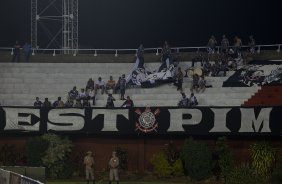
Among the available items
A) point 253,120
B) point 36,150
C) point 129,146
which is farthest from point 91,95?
point 253,120

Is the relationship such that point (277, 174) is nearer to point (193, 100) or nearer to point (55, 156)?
point (193, 100)

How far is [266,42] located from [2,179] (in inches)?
1072

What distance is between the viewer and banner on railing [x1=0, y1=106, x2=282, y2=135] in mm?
31391

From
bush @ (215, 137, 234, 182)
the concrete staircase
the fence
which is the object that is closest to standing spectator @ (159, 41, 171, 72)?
the concrete staircase

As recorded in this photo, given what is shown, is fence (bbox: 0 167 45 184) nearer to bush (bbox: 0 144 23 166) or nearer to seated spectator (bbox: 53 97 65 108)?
bush (bbox: 0 144 23 166)

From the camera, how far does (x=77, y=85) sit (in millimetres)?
38531

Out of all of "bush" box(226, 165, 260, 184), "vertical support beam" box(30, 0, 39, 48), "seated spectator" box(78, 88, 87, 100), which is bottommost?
"bush" box(226, 165, 260, 184)

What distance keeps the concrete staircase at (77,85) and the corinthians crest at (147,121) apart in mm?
2234

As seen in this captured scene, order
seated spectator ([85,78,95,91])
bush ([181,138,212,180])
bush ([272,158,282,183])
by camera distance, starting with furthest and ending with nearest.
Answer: seated spectator ([85,78,95,91]) < bush ([181,138,212,180]) < bush ([272,158,282,183])

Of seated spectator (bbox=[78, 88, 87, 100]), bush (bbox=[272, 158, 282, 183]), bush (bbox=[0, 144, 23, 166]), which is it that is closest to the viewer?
A: bush (bbox=[272, 158, 282, 183])

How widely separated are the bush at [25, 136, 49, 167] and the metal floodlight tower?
9.20 metres

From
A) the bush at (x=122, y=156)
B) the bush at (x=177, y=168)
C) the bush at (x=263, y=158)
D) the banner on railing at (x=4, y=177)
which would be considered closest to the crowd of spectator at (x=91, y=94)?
the bush at (x=122, y=156)

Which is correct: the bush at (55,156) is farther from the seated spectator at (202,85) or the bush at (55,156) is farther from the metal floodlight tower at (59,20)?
the metal floodlight tower at (59,20)

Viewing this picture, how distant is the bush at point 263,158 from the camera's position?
1216 inches
